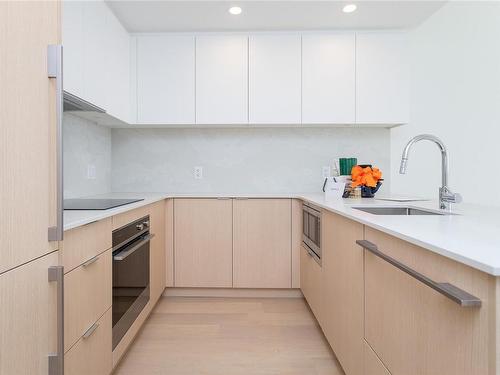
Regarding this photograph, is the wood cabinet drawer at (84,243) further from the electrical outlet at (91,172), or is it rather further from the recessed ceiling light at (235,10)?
the recessed ceiling light at (235,10)

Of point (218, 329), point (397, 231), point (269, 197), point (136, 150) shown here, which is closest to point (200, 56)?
point (136, 150)

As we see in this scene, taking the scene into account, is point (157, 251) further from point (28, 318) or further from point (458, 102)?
point (458, 102)

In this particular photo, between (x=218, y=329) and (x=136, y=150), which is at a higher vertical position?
(x=136, y=150)

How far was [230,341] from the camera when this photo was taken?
2.09m

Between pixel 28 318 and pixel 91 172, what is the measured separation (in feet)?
6.24

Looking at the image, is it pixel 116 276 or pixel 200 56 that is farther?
pixel 200 56

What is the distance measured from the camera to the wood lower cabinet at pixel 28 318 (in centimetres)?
89

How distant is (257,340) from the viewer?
210 centimetres

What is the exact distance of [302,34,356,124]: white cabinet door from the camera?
111 inches

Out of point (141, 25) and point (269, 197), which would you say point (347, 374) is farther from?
point (141, 25)

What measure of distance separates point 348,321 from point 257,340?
780 mm

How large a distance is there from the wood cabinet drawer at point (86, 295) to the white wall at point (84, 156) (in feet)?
3.22

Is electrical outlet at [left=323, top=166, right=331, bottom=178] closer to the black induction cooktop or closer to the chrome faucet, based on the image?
the chrome faucet

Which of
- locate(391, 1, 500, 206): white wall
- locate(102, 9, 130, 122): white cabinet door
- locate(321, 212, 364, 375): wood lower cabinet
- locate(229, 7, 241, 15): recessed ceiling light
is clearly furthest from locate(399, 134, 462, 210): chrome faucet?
locate(102, 9, 130, 122): white cabinet door
